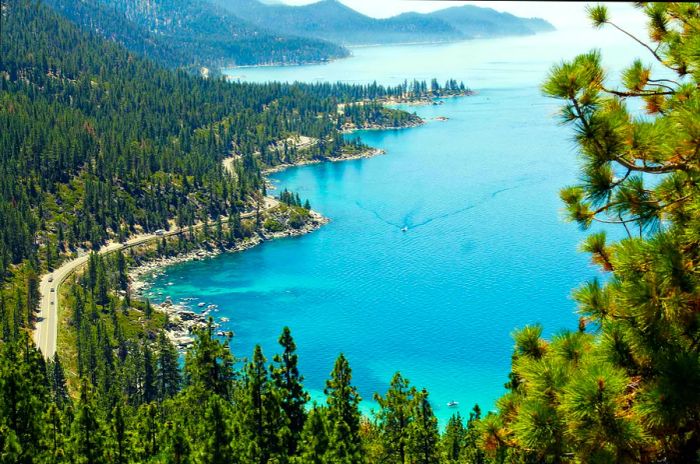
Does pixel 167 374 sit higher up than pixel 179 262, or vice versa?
pixel 167 374

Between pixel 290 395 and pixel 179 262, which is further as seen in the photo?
pixel 179 262

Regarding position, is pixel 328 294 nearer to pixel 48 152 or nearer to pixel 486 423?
pixel 48 152

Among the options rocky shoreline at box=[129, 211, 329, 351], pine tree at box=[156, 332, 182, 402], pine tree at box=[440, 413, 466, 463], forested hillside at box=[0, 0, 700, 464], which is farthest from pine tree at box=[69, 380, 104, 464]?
pine tree at box=[156, 332, 182, 402]

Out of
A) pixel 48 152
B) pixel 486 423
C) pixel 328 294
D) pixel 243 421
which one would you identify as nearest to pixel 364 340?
pixel 328 294

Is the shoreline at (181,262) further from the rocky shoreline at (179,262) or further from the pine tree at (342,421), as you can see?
the pine tree at (342,421)

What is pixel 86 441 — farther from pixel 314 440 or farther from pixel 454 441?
pixel 454 441

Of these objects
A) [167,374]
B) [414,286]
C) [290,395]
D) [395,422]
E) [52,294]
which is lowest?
[52,294]

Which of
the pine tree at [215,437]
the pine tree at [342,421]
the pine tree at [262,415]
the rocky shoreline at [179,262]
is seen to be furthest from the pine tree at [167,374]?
the pine tree at [215,437]

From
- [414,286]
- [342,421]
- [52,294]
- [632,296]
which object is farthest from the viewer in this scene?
[414,286]

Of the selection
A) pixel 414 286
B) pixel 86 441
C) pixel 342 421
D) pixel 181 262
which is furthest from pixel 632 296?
pixel 181 262
